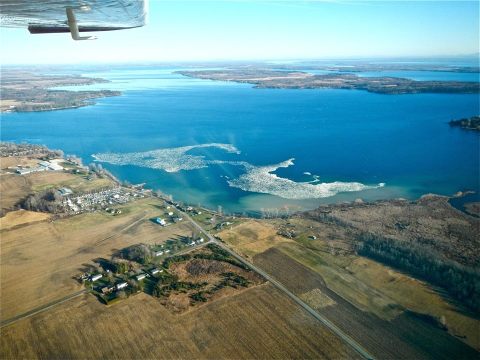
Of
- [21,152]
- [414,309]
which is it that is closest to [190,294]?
[414,309]

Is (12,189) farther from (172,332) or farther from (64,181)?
(172,332)

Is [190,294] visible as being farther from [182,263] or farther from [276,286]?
[276,286]

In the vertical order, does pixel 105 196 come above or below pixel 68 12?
below

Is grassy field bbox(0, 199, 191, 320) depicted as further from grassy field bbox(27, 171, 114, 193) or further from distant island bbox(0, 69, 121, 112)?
distant island bbox(0, 69, 121, 112)

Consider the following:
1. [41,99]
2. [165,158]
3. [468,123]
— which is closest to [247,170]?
[165,158]

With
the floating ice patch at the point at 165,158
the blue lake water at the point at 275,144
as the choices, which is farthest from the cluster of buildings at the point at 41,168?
the floating ice patch at the point at 165,158

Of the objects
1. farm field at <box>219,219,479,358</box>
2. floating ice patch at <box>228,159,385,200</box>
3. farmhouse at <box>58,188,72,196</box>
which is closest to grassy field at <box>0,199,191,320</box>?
farmhouse at <box>58,188,72,196</box>
